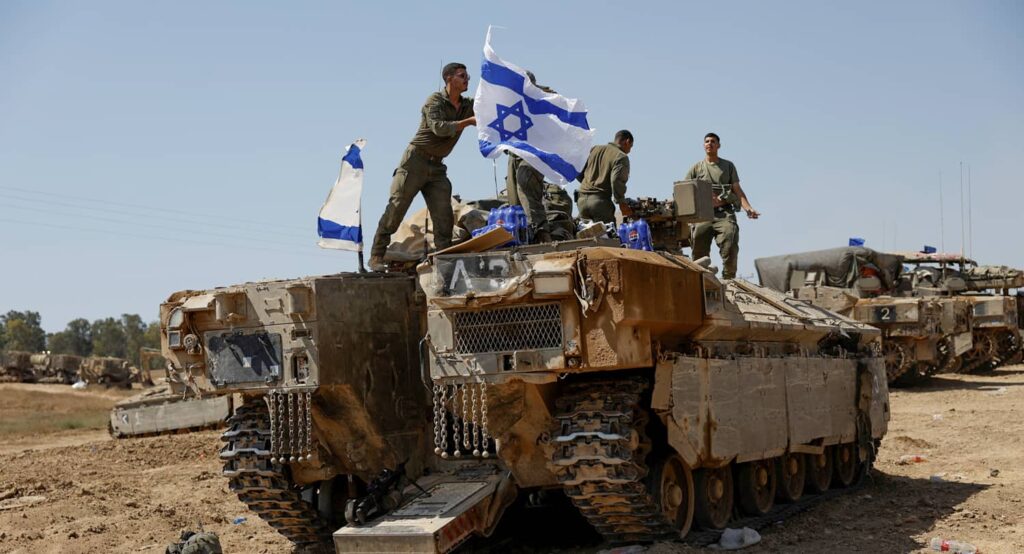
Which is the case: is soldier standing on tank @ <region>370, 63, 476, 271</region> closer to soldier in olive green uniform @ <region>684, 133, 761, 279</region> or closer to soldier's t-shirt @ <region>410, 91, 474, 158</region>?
soldier's t-shirt @ <region>410, 91, 474, 158</region>

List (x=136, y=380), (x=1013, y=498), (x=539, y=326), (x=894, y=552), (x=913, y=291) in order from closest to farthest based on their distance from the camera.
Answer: (x=539, y=326)
(x=894, y=552)
(x=1013, y=498)
(x=913, y=291)
(x=136, y=380)

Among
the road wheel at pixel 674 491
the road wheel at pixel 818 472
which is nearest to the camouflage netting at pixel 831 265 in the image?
the road wheel at pixel 818 472

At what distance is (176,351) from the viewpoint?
402 inches

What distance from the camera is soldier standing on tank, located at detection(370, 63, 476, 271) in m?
11.1

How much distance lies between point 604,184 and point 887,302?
1234 cm

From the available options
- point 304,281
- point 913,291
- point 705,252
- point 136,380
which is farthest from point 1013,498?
point 136,380

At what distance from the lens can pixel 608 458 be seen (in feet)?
27.9

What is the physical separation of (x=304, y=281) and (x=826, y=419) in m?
6.10

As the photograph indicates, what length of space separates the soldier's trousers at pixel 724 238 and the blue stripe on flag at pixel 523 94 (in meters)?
3.59

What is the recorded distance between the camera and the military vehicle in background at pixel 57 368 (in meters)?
48.6

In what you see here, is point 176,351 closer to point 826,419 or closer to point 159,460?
point 826,419

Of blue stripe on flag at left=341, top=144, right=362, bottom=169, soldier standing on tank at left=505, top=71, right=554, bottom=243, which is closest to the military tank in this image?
soldier standing on tank at left=505, top=71, right=554, bottom=243

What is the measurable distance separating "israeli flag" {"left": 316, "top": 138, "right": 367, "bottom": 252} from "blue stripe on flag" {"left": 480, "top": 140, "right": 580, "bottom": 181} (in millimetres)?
2326

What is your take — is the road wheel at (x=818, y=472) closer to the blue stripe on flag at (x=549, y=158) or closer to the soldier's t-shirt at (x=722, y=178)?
the soldier's t-shirt at (x=722, y=178)
